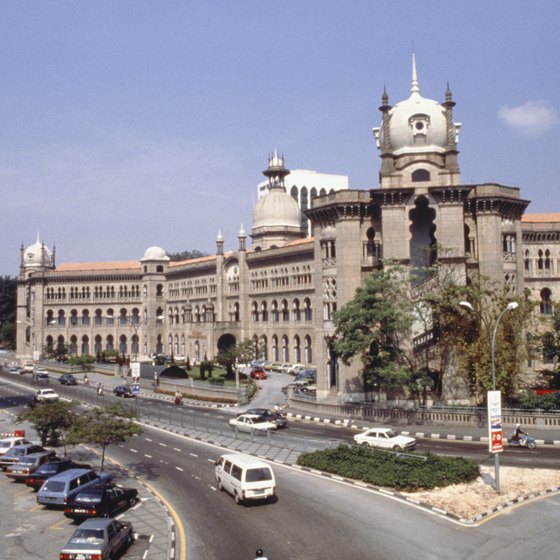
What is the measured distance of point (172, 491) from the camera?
28453mm

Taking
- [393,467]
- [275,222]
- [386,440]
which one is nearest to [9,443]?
[386,440]

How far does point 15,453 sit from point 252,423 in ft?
53.6

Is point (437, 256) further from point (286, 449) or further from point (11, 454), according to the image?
point (11, 454)

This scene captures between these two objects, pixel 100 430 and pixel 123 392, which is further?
pixel 123 392

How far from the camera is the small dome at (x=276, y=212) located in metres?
109

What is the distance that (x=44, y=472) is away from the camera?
29.1 m

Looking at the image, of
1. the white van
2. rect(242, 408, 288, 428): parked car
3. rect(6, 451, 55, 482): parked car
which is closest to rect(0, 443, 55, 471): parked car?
rect(6, 451, 55, 482): parked car

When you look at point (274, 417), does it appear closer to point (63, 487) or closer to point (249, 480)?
point (249, 480)

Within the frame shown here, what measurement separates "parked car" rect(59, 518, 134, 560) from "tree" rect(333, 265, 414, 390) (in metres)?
28.0

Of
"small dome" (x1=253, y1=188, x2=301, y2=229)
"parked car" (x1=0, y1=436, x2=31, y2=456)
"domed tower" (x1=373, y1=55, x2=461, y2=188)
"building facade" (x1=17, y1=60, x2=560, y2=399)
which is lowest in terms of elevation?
"parked car" (x1=0, y1=436, x2=31, y2=456)

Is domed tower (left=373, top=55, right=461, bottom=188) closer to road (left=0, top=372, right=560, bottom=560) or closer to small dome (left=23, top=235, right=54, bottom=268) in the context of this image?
road (left=0, top=372, right=560, bottom=560)

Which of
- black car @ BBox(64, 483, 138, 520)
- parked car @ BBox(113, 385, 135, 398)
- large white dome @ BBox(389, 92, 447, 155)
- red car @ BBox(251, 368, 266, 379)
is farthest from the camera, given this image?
red car @ BBox(251, 368, 266, 379)

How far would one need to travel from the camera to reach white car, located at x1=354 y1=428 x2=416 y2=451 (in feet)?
118

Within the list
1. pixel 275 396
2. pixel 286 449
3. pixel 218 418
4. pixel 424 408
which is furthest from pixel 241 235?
pixel 286 449
